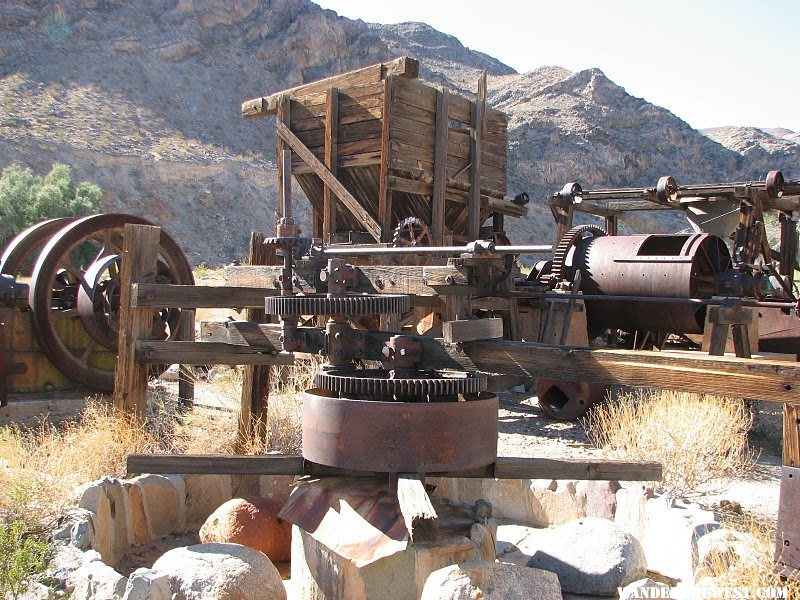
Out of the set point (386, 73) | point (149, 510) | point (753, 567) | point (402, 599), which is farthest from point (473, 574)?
point (386, 73)

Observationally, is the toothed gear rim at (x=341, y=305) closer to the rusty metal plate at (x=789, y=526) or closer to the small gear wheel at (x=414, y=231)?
the rusty metal plate at (x=789, y=526)

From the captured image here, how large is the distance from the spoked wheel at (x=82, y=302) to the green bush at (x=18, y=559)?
161 inches

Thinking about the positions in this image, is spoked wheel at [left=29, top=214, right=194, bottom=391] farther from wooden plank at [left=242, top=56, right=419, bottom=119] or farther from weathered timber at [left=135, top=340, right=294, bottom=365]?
wooden plank at [left=242, top=56, right=419, bottom=119]

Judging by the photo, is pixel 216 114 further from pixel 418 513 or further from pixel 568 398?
pixel 418 513

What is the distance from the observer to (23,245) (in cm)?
828

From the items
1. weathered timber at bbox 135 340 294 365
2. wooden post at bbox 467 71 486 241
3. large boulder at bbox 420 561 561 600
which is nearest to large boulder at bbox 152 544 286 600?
large boulder at bbox 420 561 561 600

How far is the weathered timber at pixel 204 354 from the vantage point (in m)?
5.58

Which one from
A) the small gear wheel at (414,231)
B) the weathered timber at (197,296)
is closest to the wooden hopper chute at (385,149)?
the small gear wheel at (414,231)

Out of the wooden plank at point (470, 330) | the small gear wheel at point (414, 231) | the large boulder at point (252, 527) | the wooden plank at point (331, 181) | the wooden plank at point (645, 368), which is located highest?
the wooden plank at point (331, 181)

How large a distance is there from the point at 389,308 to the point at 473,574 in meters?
1.36

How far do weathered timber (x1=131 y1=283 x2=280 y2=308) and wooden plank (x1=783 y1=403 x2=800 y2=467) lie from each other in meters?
3.64

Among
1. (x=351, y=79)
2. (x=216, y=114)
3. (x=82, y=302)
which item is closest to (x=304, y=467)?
(x=82, y=302)

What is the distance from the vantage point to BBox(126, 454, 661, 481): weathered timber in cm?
420

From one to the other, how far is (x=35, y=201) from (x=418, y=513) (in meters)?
22.6
